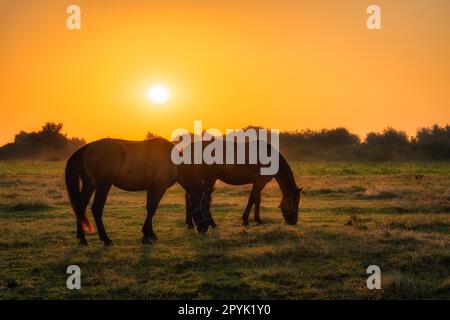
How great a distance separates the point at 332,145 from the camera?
262 ft

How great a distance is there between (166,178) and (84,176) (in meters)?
1.76

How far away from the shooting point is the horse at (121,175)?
35.0 feet

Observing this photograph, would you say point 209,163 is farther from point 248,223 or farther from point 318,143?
point 318,143

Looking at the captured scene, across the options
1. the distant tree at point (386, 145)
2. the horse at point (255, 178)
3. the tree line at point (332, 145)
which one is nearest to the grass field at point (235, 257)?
the horse at point (255, 178)

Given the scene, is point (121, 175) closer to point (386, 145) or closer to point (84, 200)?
point (84, 200)

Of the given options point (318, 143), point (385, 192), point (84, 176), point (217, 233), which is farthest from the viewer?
point (318, 143)

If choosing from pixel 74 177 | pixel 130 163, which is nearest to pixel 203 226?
pixel 130 163

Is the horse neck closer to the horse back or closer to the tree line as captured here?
the horse back

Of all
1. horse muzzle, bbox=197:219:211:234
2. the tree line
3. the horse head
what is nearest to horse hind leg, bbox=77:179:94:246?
horse muzzle, bbox=197:219:211:234

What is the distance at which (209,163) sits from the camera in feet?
44.4

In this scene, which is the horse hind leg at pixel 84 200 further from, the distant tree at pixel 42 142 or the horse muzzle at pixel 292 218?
the distant tree at pixel 42 142

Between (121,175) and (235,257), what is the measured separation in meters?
3.12

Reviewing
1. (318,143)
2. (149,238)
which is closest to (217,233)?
(149,238)
